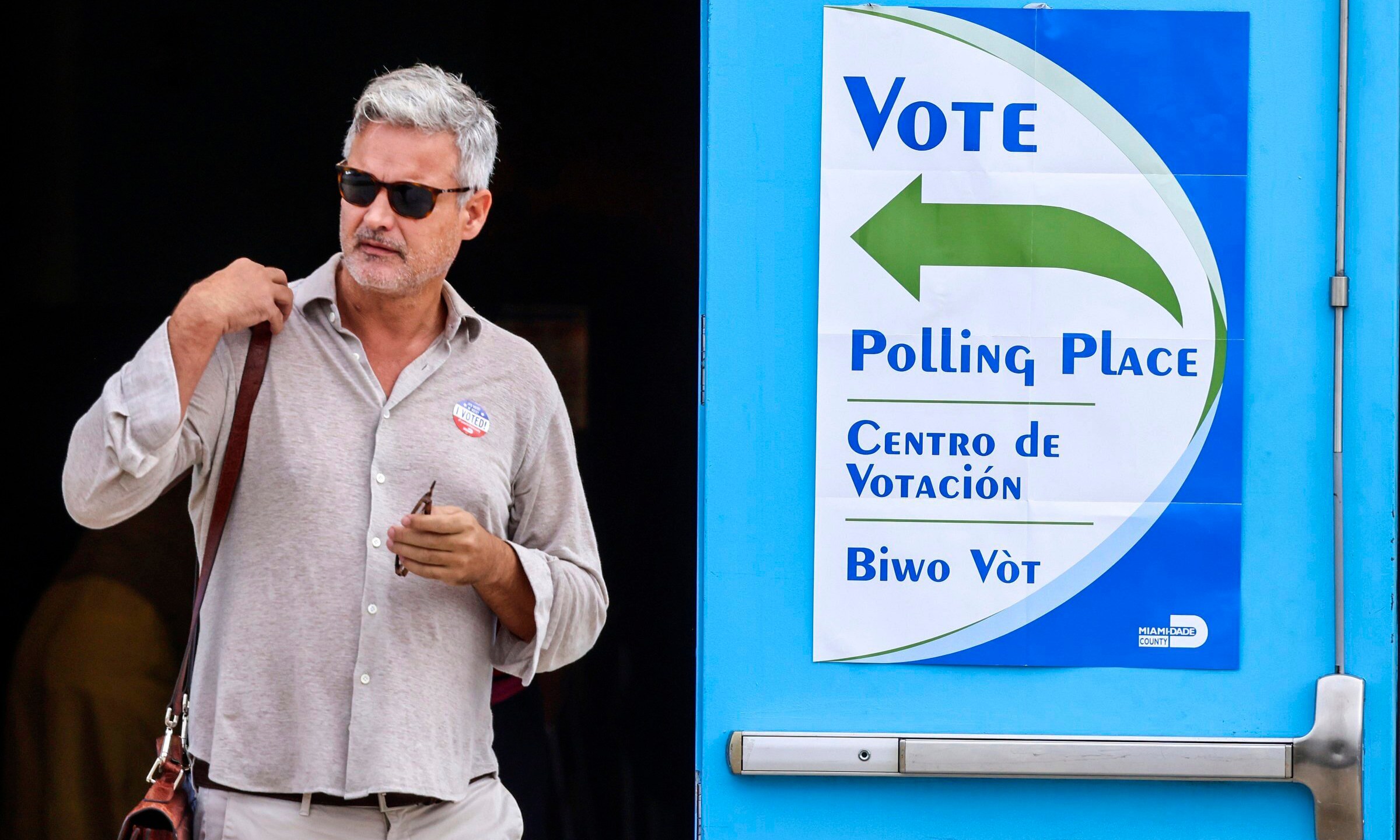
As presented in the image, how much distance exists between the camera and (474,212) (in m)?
2.23

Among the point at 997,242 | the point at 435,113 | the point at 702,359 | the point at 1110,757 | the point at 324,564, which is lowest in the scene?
the point at 1110,757

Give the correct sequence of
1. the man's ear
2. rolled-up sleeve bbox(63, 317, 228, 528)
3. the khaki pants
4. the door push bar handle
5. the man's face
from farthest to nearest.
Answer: the door push bar handle < the man's ear < the man's face < the khaki pants < rolled-up sleeve bbox(63, 317, 228, 528)

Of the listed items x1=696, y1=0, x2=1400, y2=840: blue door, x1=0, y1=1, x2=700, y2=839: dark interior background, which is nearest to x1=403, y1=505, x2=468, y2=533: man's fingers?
x1=696, y1=0, x2=1400, y2=840: blue door

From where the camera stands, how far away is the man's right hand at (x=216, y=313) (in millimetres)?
1890

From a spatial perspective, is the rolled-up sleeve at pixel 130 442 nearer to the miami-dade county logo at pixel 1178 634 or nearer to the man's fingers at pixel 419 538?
the man's fingers at pixel 419 538

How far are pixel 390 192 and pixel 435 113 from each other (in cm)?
15

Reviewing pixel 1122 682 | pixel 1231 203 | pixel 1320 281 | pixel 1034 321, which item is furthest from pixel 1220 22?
pixel 1122 682

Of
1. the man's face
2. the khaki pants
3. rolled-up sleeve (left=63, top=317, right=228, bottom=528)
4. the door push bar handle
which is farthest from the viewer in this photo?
the door push bar handle

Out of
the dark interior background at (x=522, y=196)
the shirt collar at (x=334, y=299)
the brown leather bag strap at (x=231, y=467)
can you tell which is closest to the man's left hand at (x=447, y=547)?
the brown leather bag strap at (x=231, y=467)

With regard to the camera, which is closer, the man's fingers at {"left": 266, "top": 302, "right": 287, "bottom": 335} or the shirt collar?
the man's fingers at {"left": 266, "top": 302, "right": 287, "bottom": 335}

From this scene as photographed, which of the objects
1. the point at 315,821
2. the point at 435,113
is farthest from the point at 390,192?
the point at 315,821

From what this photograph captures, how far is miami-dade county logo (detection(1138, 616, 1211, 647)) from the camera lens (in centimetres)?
259

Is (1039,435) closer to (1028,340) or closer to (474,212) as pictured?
(1028,340)

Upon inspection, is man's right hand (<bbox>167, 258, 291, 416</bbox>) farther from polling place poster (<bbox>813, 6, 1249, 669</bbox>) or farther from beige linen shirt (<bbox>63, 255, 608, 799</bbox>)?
polling place poster (<bbox>813, 6, 1249, 669</bbox>)
